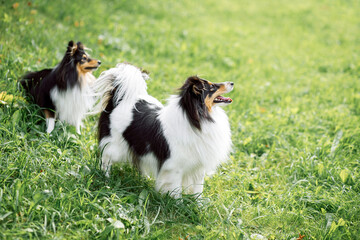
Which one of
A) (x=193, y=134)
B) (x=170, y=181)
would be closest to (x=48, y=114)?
(x=170, y=181)

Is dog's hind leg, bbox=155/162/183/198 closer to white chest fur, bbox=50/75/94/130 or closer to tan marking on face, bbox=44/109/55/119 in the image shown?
white chest fur, bbox=50/75/94/130

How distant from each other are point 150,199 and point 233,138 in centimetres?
171

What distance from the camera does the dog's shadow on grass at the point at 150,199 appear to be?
2900mm

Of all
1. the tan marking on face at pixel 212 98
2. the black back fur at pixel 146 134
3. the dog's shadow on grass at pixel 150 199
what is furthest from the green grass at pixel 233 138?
the tan marking on face at pixel 212 98

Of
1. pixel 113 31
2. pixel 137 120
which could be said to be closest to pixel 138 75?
pixel 137 120

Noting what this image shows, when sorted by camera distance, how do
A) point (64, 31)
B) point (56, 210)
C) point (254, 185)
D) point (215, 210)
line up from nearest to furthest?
point (56, 210) < point (215, 210) < point (254, 185) < point (64, 31)

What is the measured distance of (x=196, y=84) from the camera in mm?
2752

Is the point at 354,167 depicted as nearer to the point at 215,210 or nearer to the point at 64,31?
the point at 215,210

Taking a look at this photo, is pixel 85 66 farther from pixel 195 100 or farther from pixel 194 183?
pixel 194 183

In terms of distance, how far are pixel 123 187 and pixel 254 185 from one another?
1.35 m

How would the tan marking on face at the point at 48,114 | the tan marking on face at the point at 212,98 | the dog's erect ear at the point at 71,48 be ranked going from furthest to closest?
the tan marking on face at the point at 48,114, the dog's erect ear at the point at 71,48, the tan marking on face at the point at 212,98

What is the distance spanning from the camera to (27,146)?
3.23 meters

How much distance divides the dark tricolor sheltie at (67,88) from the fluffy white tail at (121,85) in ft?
1.01

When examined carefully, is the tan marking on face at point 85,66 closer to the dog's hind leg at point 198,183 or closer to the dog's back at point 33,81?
the dog's back at point 33,81
